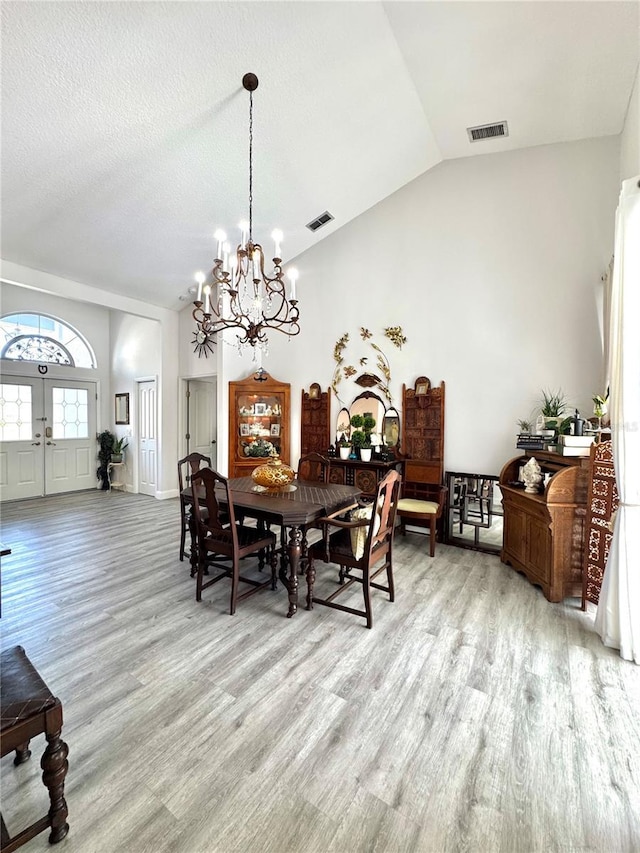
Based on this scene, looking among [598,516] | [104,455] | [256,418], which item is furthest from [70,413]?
[598,516]

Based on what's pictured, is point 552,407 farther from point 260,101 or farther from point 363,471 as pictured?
point 260,101

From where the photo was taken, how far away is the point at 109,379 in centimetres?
749

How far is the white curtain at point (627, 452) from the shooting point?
89.3 inches

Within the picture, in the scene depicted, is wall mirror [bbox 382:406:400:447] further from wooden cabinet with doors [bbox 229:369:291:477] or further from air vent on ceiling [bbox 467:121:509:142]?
air vent on ceiling [bbox 467:121:509:142]

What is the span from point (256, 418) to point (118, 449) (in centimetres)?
327

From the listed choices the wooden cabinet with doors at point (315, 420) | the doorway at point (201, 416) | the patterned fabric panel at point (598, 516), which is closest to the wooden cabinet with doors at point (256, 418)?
the wooden cabinet with doors at point (315, 420)

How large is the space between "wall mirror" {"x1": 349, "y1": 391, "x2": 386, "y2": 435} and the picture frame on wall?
15.0ft

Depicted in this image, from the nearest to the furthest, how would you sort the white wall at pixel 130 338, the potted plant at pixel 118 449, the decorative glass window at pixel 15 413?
the white wall at pixel 130 338 < the decorative glass window at pixel 15 413 < the potted plant at pixel 118 449

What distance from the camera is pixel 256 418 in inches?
226

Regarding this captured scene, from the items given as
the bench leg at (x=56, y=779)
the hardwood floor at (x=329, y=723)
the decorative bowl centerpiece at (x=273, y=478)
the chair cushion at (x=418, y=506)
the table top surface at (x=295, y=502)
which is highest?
the decorative bowl centerpiece at (x=273, y=478)

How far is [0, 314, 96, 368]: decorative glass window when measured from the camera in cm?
620

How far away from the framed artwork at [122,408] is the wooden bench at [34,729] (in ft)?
21.4

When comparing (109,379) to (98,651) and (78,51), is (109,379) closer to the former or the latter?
(78,51)

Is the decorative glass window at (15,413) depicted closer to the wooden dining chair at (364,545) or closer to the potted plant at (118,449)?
the potted plant at (118,449)
